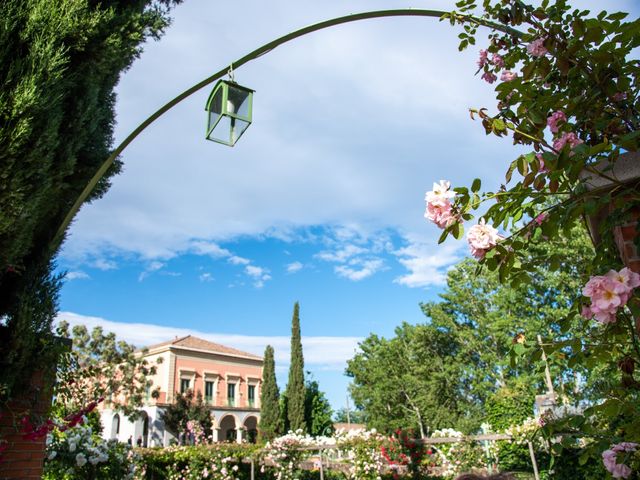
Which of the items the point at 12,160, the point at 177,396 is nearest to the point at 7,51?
the point at 12,160

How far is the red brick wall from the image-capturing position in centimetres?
412

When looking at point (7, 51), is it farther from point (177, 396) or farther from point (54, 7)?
point (177, 396)

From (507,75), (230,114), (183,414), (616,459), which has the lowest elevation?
(616,459)

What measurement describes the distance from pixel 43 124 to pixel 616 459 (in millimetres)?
4043

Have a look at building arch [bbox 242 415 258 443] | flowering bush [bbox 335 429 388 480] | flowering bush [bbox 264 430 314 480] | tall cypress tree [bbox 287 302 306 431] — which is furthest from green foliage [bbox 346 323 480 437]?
flowering bush [bbox 335 429 388 480]

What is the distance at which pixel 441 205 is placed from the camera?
1486 millimetres

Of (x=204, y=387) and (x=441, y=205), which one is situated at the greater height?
(x=204, y=387)

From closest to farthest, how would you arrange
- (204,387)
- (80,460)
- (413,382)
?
(80,460) < (413,382) < (204,387)

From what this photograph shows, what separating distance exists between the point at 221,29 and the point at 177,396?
79.4 feet

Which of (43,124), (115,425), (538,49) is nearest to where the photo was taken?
(538,49)

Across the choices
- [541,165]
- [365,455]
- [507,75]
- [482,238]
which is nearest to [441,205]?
[482,238]

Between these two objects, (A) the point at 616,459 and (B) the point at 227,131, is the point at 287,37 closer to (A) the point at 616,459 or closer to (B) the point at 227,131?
(B) the point at 227,131

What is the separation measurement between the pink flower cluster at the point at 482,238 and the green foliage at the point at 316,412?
32.5 metres

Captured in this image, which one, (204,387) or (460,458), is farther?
(204,387)
